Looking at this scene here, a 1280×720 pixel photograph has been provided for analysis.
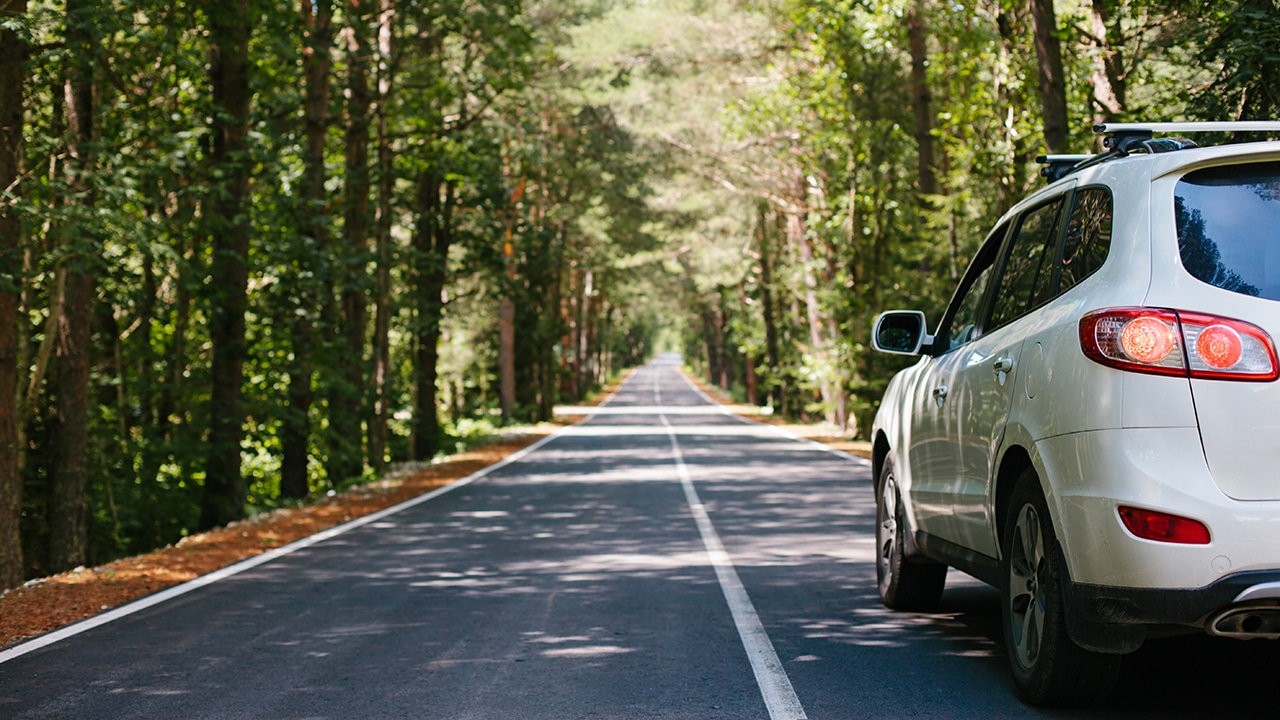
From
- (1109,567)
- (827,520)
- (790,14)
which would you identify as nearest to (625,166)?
(790,14)

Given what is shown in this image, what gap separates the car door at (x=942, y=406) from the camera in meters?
6.24

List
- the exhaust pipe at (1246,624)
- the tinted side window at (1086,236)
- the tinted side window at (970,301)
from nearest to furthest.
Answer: the exhaust pipe at (1246,624), the tinted side window at (1086,236), the tinted side window at (970,301)

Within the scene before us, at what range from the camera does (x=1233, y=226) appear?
4293 millimetres

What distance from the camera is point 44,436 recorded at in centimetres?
1772

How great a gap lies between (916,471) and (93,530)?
15366 millimetres

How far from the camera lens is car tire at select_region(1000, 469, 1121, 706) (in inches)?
186

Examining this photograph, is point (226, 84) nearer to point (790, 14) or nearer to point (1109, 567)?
point (790, 14)

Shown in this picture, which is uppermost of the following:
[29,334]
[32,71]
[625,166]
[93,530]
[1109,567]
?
[625,166]

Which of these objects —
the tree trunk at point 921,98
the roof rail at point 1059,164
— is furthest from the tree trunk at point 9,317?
the tree trunk at point 921,98

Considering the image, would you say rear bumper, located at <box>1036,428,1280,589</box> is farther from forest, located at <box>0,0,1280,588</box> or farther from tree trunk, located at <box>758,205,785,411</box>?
tree trunk, located at <box>758,205,785,411</box>

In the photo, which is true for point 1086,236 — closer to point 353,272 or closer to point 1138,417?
point 1138,417

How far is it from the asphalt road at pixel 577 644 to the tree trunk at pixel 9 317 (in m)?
2.47

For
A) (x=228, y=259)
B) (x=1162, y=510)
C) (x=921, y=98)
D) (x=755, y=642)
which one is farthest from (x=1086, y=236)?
(x=921, y=98)

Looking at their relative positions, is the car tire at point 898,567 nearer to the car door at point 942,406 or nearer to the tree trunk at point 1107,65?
the car door at point 942,406
